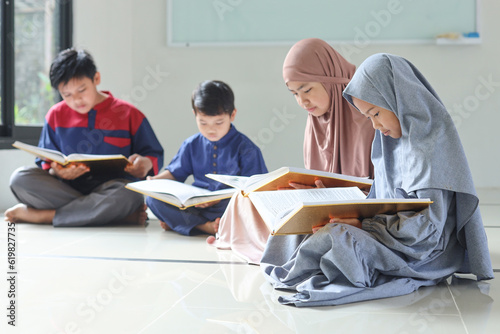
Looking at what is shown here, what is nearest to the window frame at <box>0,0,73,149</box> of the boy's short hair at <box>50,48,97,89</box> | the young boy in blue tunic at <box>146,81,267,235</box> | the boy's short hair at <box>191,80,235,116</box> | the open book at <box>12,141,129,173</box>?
the boy's short hair at <box>50,48,97,89</box>

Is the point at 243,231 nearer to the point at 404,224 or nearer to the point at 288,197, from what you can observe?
the point at 288,197

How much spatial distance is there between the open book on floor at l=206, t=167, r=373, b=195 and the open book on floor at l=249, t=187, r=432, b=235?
5 centimetres

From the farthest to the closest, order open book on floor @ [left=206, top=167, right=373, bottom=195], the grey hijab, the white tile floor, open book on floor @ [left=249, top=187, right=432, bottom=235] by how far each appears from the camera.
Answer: open book on floor @ [left=206, top=167, right=373, bottom=195]
the grey hijab
open book on floor @ [left=249, top=187, right=432, bottom=235]
the white tile floor

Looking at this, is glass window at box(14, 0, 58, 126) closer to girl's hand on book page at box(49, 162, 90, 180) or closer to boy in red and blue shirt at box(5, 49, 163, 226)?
boy in red and blue shirt at box(5, 49, 163, 226)

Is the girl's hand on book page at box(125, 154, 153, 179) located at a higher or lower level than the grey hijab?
lower

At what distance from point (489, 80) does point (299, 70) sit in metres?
2.95

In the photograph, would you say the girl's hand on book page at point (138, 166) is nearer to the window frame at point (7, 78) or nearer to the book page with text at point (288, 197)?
the window frame at point (7, 78)

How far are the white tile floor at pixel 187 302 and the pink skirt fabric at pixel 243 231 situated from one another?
6 cm

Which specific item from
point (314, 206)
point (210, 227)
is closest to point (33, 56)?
point (210, 227)

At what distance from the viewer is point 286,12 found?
188 inches

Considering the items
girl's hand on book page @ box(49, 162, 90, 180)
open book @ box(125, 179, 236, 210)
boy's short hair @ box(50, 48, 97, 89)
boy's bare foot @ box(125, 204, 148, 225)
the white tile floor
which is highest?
boy's short hair @ box(50, 48, 97, 89)

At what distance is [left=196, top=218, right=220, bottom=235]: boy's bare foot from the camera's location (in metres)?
2.58

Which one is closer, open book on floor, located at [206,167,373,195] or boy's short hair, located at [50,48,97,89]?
open book on floor, located at [206,167,373,195]

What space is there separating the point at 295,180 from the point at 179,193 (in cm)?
76
